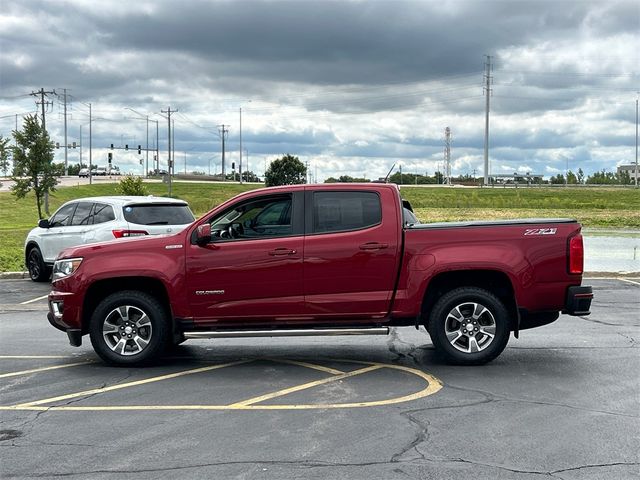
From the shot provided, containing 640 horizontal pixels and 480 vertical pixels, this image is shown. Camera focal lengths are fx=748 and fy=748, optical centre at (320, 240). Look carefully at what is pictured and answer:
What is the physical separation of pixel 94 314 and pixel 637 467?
562 cm

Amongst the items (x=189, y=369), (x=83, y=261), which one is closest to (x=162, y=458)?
(x=189, y=369)

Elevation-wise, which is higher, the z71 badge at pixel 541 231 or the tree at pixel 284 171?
the tree at pixel 284 171

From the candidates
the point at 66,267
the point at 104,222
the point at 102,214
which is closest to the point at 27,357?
the point at 66,267

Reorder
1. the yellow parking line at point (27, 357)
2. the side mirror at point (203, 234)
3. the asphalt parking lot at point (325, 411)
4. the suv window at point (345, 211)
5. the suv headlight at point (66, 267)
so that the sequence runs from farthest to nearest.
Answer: the yellow parking line at point (27, 357), the suv headlight at point (66, 267), the suv window at point (345, 211), the side mirror at point (203, 234), the asphalt parking lot at point (325, 411)

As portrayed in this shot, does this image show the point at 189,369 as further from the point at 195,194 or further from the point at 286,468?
the point at 195,194

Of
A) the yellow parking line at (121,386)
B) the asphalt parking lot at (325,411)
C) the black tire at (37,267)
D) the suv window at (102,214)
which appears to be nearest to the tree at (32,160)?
the black tire at (37,267)

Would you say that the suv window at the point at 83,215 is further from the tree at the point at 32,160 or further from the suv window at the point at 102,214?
the tree at the point at 32,160

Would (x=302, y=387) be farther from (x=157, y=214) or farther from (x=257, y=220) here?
(x=157, y=214)

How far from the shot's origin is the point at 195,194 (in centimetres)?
7900

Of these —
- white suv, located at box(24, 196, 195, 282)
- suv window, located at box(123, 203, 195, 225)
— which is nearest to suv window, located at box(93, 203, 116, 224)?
white suv, located at box(24, 196, 195, 282)

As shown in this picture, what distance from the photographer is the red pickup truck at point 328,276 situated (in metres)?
7.91

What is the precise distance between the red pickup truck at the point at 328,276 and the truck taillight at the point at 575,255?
0.05ft

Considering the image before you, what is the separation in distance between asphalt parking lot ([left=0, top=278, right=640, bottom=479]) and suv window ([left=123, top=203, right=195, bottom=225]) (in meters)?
4.39

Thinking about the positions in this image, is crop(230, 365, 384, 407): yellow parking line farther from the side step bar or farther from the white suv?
the white suv
